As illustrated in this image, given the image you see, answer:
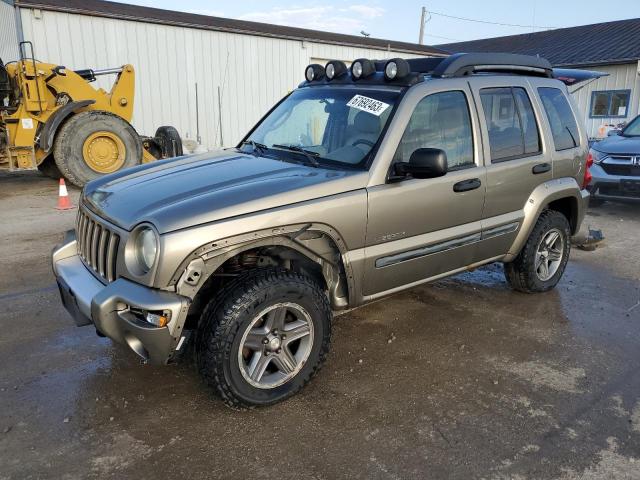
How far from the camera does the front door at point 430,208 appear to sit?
11.0 ft

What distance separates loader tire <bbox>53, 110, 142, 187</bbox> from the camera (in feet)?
31.1

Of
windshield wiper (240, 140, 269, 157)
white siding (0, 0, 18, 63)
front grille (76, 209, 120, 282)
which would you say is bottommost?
front grille (76, 209, 120, 282)

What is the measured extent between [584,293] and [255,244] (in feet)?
12.1

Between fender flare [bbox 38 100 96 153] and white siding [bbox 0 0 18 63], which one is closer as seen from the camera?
fender flare [bbox 38 100 96 153]

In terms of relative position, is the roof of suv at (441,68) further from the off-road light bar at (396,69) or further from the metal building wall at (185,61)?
the metal building wall at (185,61)

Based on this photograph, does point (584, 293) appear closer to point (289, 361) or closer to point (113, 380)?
point (289, 361)

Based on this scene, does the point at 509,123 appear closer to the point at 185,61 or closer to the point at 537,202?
the point at 537,202

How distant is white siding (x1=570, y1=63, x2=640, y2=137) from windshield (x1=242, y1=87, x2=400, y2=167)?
20.3 m

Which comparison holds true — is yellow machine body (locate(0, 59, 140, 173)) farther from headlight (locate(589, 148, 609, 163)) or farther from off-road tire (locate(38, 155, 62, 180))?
headlight (locate(589, 148, 609, 163))

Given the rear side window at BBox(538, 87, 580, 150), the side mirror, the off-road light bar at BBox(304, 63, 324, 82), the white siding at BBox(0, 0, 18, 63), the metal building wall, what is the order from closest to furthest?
the side mirror < the off-road light bar at BBox(304, 63, 324, 82) < the rear side window at BBox(538, 87, 580, 150) < the white siding at BBox(0, 0, 18, 63) < the metal building wall

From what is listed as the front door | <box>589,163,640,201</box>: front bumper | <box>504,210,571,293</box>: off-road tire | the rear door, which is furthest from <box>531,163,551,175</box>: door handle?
<box>589,163,640,201</box>: front bumper

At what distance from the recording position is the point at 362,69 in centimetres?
381

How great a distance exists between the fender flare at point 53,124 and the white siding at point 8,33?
4456mm

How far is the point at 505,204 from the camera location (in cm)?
416
